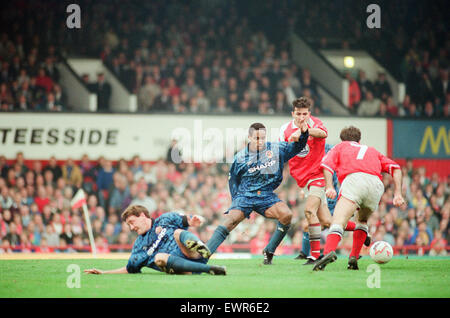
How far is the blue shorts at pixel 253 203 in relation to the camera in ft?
36.0

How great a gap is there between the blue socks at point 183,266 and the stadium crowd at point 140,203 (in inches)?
309

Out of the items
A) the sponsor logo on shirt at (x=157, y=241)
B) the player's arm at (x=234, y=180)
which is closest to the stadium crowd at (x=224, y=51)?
the player's arm at (x=234, y=180)

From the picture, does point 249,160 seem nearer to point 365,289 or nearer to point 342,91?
point 365,289

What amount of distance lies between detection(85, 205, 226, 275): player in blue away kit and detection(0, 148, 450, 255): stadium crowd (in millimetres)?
7628

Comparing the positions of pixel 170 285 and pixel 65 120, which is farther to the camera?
pixel 65 120

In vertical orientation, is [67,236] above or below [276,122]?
below

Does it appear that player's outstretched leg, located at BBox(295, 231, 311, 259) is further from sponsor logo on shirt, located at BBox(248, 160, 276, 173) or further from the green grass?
sponsor logo on shirt, located at BBox(248, 160, 276, 173)

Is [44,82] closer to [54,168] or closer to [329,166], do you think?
[54,168]

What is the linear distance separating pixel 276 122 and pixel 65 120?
555 cm

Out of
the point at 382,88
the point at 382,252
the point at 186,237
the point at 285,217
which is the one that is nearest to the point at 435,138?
the point at 382,88

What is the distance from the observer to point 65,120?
2011 centimetres

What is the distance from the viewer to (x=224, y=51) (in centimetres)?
2400

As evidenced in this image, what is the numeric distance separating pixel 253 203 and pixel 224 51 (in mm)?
13620
